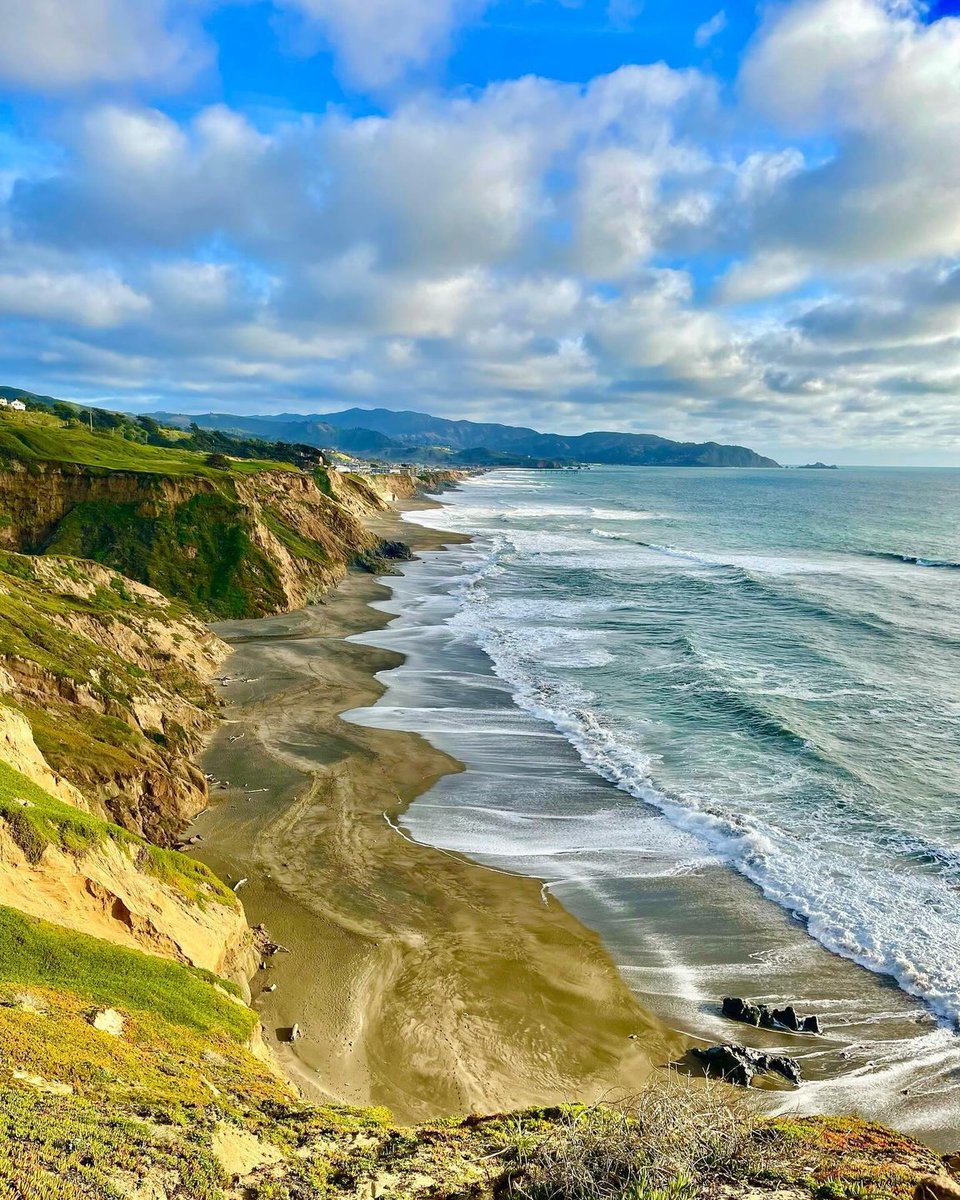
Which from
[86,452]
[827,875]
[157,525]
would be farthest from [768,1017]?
[86,452]

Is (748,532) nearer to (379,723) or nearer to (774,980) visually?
(379,723)

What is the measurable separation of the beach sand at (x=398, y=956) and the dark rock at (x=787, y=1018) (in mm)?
2180

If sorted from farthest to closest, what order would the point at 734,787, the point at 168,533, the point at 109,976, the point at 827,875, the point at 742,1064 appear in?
→ the point at 168,533, the point at 734,787, the point at 827,875, the point at 742,1064, the point at 109,976

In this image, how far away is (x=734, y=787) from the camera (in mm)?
24469

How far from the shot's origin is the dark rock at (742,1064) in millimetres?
12969

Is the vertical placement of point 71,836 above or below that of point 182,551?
below

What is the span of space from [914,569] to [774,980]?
218 feet

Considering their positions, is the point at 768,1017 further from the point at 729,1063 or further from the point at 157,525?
the point at 157,525

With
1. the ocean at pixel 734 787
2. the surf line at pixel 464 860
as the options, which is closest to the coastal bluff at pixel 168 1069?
the surf line at pixel 464 860

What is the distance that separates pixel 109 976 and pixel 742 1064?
11.2m

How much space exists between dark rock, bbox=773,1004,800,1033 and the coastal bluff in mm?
2551

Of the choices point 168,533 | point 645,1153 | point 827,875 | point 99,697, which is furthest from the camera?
point 168,533

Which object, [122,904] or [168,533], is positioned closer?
[122,904]

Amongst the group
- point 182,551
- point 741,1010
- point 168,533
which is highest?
point 168,533
